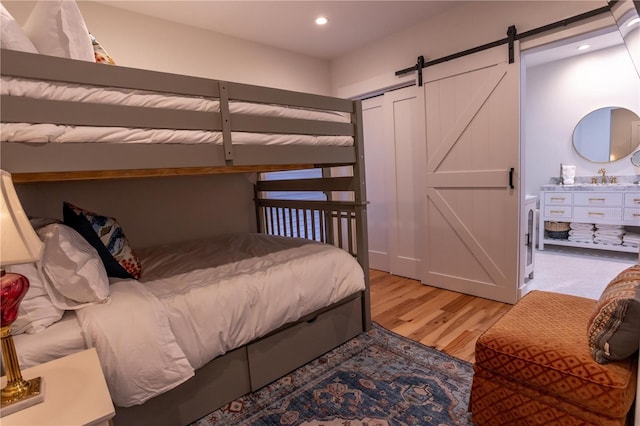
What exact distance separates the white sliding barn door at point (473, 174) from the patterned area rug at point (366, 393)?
115 cm

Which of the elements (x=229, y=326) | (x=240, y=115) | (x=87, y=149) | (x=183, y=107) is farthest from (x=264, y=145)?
(x=229, y=326)

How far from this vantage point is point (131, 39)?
256 centimetres

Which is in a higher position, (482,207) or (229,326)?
(482,207)

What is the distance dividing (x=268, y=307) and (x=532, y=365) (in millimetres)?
1154

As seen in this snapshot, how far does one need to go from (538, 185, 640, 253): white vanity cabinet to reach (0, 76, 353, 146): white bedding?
4042 millimetres

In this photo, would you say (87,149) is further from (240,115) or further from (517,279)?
(517,279)

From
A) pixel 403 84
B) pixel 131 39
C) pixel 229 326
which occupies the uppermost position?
pixel 131 39

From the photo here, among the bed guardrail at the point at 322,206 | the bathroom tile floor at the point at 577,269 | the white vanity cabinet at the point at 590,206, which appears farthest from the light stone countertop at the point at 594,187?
the bed guardrail at the point at 322,206

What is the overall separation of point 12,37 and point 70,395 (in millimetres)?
1224

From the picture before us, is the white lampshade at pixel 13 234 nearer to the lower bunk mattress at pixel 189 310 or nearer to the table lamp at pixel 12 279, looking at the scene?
the table lamp at pixel 12 279

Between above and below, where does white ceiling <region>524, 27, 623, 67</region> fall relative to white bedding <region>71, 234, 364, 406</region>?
above

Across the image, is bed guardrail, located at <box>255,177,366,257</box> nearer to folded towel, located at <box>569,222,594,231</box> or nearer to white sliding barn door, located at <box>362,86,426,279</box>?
white sliding barn door, located at <box>362,86,426,279</box>

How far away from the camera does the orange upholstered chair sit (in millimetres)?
1066

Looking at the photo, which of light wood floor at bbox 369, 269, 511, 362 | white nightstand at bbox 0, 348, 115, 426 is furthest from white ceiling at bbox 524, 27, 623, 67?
white nightstand at bbox 0, 348, 115, 426
